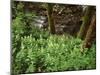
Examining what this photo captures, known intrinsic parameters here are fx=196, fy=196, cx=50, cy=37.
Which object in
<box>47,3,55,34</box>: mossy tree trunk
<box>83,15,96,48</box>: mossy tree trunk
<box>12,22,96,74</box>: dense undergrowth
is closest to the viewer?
<box>12,22,96,74</box>: dense undergrowth

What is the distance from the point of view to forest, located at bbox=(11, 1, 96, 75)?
1920mm

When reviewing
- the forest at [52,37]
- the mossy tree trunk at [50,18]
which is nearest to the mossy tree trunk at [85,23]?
the forest at [52,37]

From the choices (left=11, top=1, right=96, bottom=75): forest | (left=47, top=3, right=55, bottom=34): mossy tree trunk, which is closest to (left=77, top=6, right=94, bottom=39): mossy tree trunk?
(left=11, top=1, right=96, bottom=75): forest

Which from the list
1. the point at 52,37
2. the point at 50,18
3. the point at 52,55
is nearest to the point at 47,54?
the point at 52,55

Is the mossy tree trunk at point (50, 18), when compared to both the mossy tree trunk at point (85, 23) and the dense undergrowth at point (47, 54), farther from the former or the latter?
the mossy tree trunk at point (85, 23)

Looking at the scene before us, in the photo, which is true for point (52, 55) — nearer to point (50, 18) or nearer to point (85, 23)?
point (50, 18)

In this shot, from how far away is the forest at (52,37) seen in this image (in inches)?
75.6

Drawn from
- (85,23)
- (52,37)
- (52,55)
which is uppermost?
(85,23)

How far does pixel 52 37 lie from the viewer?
79.7 inches

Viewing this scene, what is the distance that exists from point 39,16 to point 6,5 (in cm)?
34

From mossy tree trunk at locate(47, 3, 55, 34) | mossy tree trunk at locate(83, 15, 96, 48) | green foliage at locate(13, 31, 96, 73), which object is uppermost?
mossy tree trunk at locate(47, 3, 55, 34)

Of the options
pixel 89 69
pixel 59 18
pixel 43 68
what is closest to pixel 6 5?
pixel 59 18

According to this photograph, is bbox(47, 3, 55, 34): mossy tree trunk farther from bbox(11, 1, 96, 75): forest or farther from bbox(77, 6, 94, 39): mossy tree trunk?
bbox(77, 6, 94, 39): mossy tree trunk

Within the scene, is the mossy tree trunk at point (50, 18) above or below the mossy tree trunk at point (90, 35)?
above
